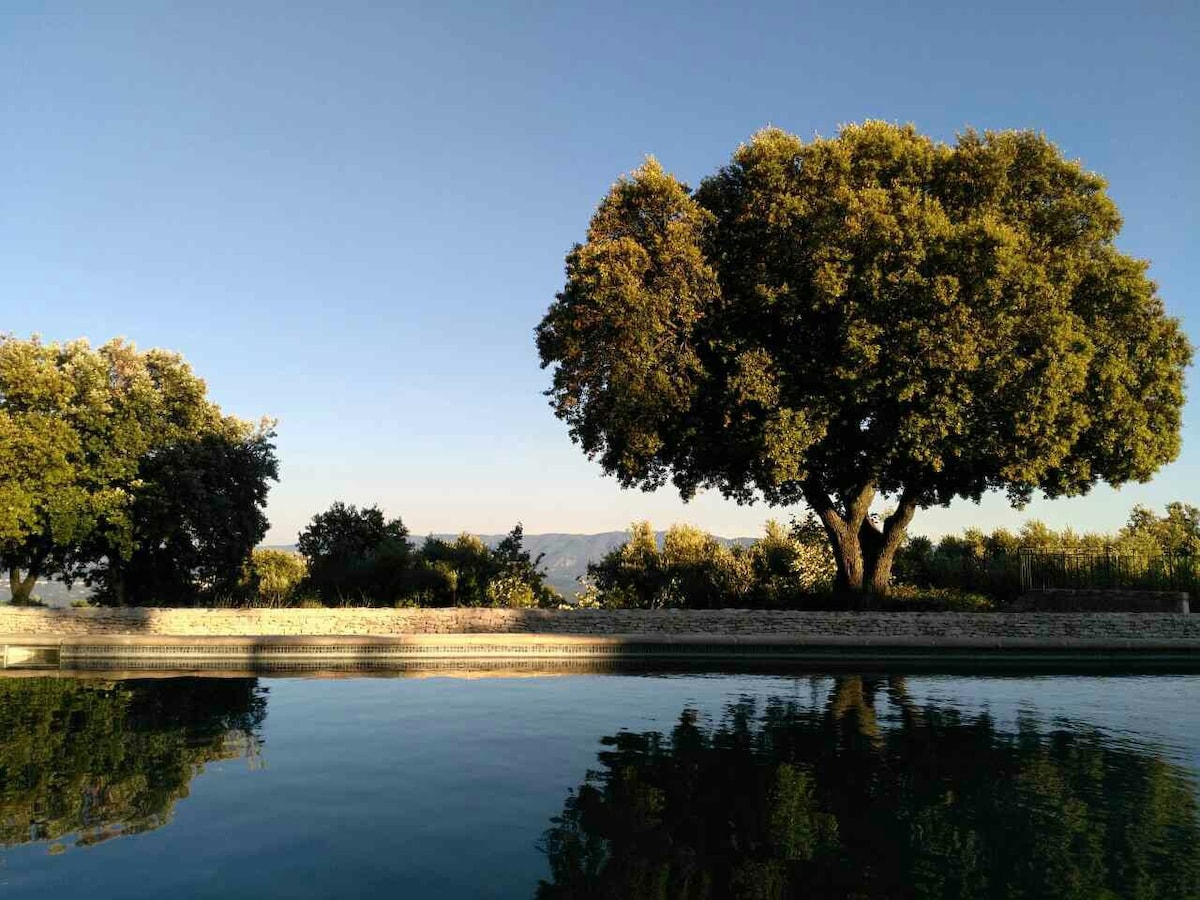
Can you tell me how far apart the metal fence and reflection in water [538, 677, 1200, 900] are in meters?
16.0

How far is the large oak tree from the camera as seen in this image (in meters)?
21.3

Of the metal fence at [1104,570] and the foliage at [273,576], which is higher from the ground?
the metal fence at [1104,570]

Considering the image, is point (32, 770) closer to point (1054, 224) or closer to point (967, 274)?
point (967, 274)

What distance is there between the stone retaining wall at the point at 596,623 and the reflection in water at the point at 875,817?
30.3 feet

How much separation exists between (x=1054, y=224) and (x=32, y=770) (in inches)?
1033

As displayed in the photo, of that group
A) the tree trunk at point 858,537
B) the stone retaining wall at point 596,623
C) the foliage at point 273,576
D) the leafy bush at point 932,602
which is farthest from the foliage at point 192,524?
the leafy bush at point 932,602

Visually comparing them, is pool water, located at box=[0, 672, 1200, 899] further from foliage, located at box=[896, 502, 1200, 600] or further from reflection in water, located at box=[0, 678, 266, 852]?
foliage, located at box=[896, 502, 1200, 600]

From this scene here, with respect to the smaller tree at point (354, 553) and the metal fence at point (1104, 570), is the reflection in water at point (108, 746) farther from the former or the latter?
the metal fence at point (1104, 570)

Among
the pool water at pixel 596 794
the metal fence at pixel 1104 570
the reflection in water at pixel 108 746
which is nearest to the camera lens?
the pool water at pixel 596 794

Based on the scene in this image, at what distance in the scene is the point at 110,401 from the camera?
90.5ft

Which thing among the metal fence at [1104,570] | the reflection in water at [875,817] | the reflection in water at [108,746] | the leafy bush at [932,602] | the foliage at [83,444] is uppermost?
the foliage at [83,444]

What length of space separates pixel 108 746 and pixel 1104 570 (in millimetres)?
27554

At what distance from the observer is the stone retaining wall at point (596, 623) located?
21594mm

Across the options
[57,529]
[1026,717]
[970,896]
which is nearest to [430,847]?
[970,896]
